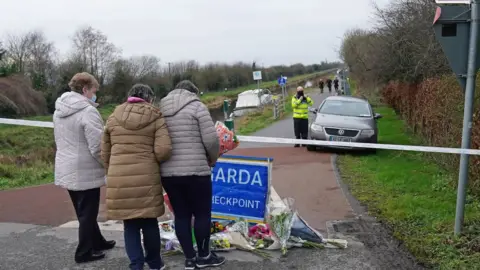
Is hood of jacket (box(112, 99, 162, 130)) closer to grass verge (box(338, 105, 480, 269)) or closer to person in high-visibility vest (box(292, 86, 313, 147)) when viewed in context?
grass verge (box(338, 105, 480, 269))

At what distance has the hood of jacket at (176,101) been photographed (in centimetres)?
424

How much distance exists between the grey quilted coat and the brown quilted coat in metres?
0.11

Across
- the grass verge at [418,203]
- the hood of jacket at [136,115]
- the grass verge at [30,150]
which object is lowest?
the grass verge at [30,150]

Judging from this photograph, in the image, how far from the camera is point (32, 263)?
4848 mm

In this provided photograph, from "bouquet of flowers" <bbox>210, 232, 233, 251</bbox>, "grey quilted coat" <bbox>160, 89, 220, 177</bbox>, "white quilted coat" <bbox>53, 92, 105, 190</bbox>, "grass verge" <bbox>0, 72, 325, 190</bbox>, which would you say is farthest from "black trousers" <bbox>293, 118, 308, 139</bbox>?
"grey quilted coat" <bbox>160, 89, 220, 177</bbox>

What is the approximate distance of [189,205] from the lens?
4.41 metres

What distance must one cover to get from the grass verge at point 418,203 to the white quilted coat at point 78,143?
3.34m

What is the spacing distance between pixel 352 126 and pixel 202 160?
349 inches

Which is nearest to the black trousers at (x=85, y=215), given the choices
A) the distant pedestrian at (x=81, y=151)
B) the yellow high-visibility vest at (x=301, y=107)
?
the distant pedestrian at (x=81, y=151)

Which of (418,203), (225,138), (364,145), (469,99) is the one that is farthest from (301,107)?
(225,138)

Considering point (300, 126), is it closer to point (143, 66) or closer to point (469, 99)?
point (469, 99)

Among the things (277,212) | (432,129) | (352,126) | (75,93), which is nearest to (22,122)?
(75,93)

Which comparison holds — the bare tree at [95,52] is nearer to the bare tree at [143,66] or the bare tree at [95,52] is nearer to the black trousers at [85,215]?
the bare tree at [143,66]

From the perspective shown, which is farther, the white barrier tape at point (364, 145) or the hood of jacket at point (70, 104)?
the white barrier tape at point (364, 145)
